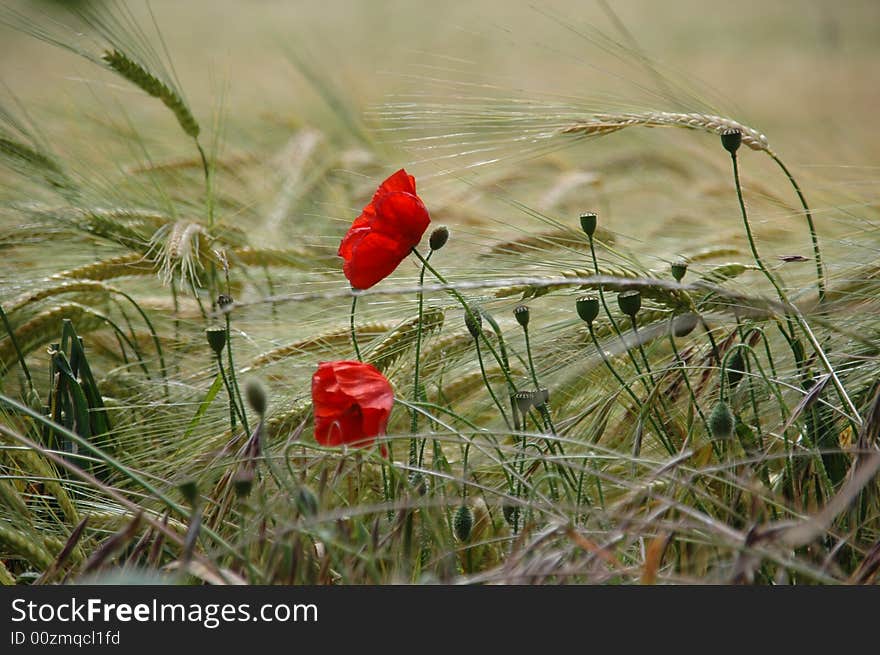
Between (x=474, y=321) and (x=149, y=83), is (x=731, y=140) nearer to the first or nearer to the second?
(x=474, y=321)

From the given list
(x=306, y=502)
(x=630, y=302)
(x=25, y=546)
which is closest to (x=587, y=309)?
(x=630, y=302)

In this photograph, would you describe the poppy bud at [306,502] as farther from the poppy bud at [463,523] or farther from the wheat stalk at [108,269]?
the wheat stalk at [108,269]

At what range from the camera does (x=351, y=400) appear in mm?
546

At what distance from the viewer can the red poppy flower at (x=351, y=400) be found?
54 cm

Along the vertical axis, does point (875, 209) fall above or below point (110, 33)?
below

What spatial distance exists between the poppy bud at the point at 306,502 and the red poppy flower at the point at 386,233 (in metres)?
0.18

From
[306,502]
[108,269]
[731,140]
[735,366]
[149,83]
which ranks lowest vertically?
[306,502]

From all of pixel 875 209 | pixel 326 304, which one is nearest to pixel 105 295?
pixel 326 304

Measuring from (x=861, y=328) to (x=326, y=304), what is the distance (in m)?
0.47

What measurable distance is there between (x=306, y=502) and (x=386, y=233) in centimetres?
22

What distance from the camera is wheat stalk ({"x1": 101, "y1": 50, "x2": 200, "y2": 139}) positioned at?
952mm

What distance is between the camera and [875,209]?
107cm

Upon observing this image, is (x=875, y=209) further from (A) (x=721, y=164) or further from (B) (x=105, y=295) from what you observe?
(B) (x=105, y=295)

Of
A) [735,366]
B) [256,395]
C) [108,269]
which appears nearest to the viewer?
[256,395]
